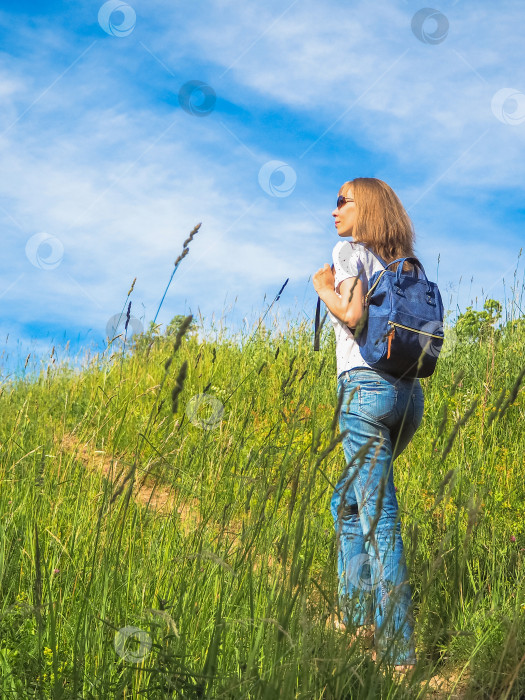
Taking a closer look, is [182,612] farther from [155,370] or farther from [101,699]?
[155,370]

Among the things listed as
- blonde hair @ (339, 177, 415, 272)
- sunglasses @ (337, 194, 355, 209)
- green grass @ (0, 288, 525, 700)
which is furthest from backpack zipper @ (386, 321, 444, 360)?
sunglasses @ (337, 194, 355, 209)

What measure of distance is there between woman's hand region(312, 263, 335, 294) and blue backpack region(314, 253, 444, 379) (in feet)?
0.78

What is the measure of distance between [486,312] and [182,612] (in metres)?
6.66

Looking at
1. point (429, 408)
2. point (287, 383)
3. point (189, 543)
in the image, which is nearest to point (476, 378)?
point (429, 408)

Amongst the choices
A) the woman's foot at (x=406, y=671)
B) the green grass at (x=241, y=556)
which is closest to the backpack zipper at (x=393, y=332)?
the green grass at (x=241, y=556)

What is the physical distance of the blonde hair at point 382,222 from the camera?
3416mm

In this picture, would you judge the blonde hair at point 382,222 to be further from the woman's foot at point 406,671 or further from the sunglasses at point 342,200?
the woman's foot at point 406,671

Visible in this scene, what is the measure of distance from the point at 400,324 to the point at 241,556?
4.51 ft

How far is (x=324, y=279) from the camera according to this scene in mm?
3355

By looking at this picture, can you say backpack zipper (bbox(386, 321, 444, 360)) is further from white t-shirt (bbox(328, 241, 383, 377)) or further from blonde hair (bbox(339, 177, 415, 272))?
blonde hair (bbox(339, 177, 415, 272))

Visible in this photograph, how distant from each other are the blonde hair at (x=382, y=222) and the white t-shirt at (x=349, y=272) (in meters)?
0.12

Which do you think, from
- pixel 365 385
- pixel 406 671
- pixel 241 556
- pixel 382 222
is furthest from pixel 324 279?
pixel 406 671

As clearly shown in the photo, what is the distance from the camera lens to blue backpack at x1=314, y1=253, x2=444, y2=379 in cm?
296

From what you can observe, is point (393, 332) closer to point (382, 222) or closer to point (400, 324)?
point (400, 324)
